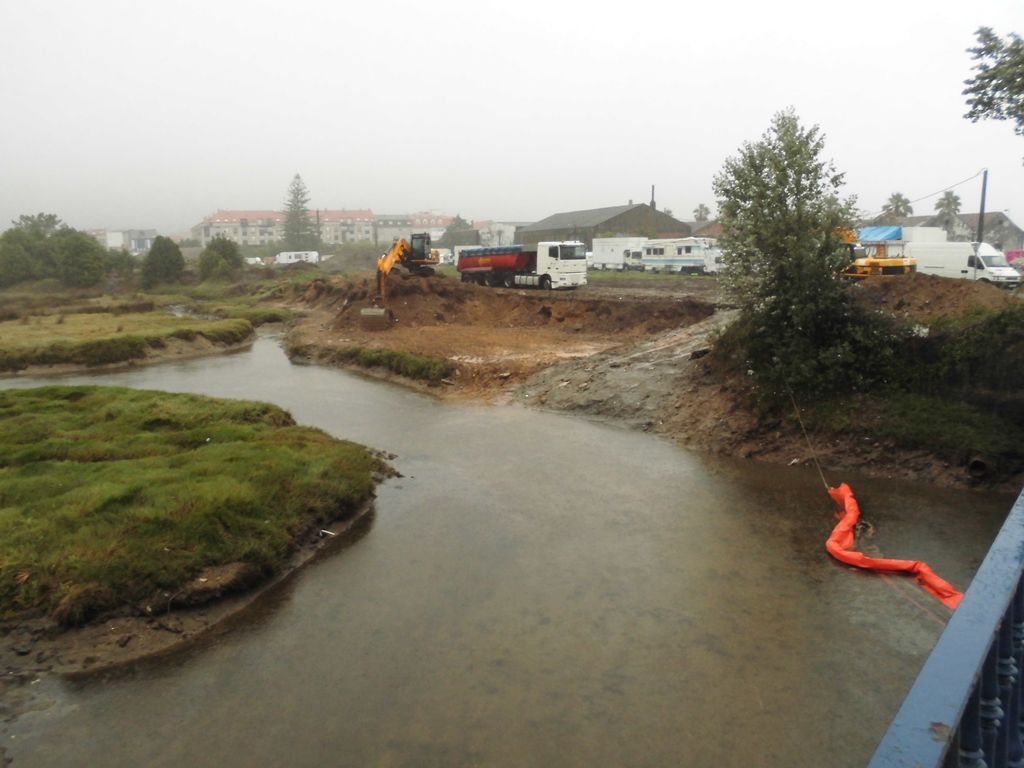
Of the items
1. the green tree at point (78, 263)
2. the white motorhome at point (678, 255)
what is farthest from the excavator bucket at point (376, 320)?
the green tree at point (78, 263)

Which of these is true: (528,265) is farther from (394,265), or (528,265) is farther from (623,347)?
(623,347)

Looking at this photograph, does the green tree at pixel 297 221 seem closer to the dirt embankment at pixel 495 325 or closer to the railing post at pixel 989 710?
the dirt embankment at pixel 495 325

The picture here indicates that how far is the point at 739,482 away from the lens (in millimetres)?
14258

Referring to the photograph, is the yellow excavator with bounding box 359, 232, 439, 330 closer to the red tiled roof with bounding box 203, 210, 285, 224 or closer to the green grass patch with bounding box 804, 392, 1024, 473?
the green grass patch with bounding box 804, 392, 1024, 473

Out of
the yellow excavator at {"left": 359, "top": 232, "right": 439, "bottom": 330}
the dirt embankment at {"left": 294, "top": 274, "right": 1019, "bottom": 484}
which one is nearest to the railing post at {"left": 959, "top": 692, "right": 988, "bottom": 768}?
the dirt embankment at {"left": 294, "top": 274, "right": 1019, "bottom": 484}

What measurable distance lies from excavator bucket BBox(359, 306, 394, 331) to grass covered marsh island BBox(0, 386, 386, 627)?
59.2 feet

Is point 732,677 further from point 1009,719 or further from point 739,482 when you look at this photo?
point 739,482

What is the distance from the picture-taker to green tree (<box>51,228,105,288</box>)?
65.6 m

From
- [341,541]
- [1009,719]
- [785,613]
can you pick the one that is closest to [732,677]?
[785,613]

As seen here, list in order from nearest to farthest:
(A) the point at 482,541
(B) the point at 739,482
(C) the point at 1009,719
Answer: (C) the point at 1009,719 < (A) the point at 482,541 < (B) the point at 739,482

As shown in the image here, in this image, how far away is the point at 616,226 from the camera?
74312 millimetres

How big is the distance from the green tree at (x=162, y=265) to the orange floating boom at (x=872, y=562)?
68.5 metres

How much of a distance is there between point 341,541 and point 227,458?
110 inches

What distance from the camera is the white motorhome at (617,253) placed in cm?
5819
